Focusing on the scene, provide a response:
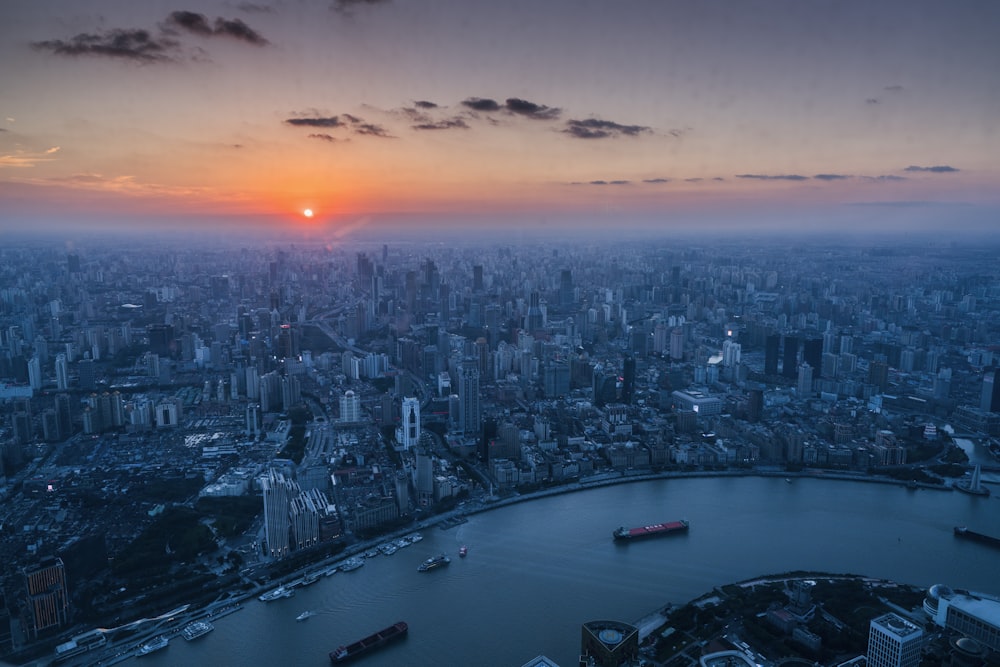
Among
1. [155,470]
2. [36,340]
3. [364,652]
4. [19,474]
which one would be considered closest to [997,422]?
[364,652]

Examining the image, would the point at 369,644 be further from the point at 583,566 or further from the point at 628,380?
the point at 628,380

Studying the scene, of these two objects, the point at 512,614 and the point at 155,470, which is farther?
the point at 155,470

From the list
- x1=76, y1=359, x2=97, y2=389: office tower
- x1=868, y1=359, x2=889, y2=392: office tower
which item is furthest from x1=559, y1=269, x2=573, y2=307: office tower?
x1=76, y1=359, x2=97, y2=389: office tower

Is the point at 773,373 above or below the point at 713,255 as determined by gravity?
below

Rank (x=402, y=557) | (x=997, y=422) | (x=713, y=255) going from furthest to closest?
1. (x=713, y=255)
2. (x=997, y=422)
3. (x=402, y=557)

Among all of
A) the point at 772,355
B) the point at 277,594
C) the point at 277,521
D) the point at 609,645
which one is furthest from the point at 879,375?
the point at 277,594

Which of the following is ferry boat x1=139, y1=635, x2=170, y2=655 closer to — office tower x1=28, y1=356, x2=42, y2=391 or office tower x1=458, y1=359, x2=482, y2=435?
office tower x1=458, y1=359, x2=482, y2=435

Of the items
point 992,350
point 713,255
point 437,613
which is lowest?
point 437,613

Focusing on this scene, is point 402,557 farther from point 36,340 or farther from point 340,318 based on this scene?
point 340,318
